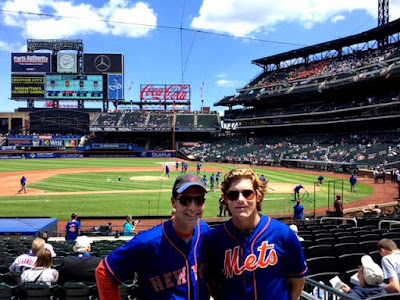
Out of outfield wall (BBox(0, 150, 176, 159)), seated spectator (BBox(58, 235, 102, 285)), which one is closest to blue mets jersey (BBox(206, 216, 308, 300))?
seated spectator (BBox(58, 235, 102, 285))

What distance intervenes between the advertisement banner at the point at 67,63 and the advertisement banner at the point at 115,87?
10364mm

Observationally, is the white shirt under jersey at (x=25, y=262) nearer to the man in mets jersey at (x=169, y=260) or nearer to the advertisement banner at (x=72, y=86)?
the man in mets jersey at (x=169, y=260)

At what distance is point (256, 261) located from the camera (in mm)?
2885

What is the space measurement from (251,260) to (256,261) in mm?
44

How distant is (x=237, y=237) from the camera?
3010 mm

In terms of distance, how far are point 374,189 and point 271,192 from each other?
10503 mm

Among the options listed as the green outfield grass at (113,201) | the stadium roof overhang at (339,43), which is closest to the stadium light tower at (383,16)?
the stadium roof overhang at (339,43)

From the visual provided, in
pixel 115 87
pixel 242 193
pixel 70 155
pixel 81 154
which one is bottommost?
pixel 70 155

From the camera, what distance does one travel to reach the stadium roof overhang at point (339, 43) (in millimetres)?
61344

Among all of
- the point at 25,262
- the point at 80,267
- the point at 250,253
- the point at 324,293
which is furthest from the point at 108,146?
the point at 250,253

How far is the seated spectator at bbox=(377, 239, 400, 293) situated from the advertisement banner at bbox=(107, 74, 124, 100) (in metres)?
94.1

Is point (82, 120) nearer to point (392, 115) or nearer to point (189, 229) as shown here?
point (392, 115)

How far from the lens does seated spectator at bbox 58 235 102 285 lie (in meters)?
4.78

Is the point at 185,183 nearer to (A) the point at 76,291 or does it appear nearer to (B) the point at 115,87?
(A) the point at 76,291
